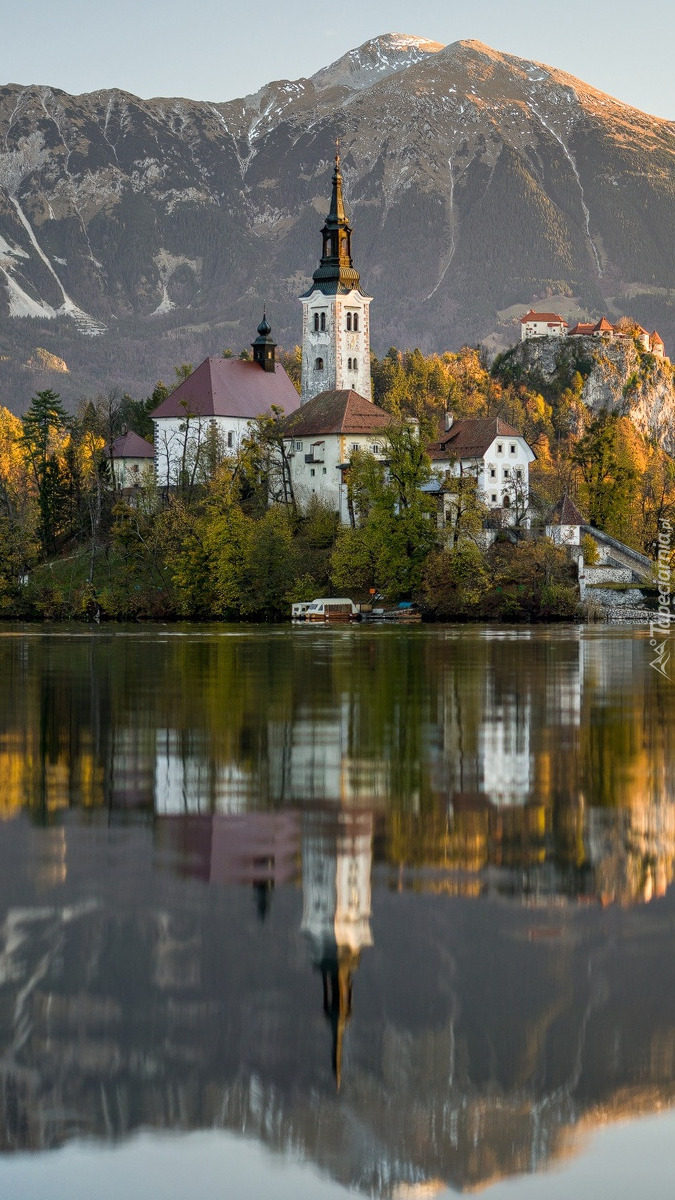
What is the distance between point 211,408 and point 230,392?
15.3 ft

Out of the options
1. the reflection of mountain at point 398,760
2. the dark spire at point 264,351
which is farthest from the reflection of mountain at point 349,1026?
the dark spire at point 264,351

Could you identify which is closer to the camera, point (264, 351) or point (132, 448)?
point (132, 448)

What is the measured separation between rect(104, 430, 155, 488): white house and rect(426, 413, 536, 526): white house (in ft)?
116

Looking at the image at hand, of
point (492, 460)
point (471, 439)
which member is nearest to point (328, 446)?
point (471, 439)

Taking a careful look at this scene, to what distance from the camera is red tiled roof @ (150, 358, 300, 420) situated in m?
144

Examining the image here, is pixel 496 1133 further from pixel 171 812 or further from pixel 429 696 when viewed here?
A: pixel 429 696

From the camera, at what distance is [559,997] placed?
12.8 metres

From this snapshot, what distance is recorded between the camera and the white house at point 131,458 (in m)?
148

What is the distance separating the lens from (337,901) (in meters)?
15.6

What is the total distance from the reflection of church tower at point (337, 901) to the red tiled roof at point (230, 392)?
398 ft

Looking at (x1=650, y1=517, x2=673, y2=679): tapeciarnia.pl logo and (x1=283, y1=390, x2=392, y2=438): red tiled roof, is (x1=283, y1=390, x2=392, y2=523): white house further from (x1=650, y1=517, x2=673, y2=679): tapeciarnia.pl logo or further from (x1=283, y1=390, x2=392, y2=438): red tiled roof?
(x1=650, y1=517, x2=673, y2=679): tapeciarnia.pl logo

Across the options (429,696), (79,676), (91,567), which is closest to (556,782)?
(429,696)

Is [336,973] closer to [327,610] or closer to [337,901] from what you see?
[337,901]

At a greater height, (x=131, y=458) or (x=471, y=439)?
(x=131, y=458)
